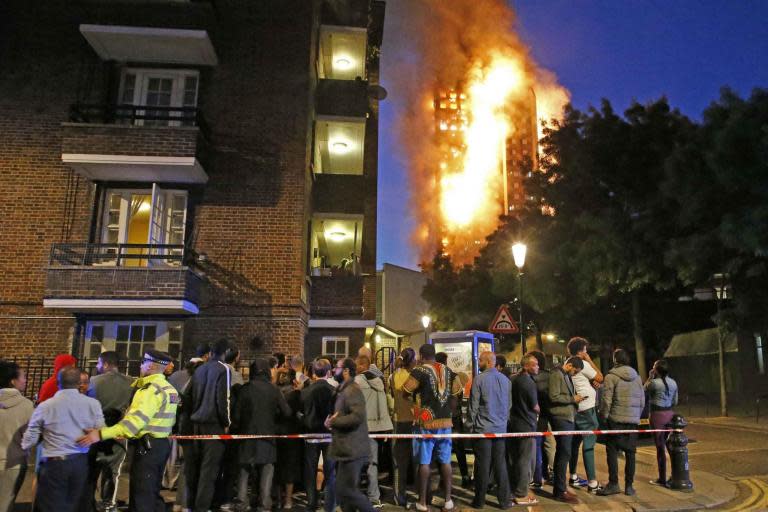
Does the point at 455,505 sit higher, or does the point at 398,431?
the point at 398,431

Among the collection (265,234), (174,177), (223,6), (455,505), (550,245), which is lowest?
(455,505)

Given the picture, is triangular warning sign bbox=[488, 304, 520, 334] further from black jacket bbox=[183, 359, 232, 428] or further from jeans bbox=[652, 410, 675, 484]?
black jacket bbox=[183, 359, 232, 428]

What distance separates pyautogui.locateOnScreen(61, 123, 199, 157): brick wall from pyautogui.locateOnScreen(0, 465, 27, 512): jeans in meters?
8.40

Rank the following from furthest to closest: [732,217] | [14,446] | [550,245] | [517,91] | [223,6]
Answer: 1. [517,91]
2. [550,245]
3. [732,217]
4. [223,6]
5. [14,446]

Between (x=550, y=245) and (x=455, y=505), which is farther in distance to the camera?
(x=550, y=245)

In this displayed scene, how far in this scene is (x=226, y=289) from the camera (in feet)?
45.9

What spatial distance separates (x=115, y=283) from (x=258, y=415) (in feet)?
21.7

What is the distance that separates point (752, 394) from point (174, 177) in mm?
27834

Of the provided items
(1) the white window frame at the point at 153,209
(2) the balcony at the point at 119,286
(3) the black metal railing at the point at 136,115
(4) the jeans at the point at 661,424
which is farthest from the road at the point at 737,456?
(3) the black metal railing at the point at 136,115

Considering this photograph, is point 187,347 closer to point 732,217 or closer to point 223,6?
point 223,6

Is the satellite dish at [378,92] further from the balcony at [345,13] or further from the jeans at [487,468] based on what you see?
the jeans at [487,468]

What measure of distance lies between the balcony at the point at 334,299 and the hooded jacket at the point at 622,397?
8948 mm

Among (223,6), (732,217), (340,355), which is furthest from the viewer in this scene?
(732,217)

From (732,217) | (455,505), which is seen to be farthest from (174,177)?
(732,217)
